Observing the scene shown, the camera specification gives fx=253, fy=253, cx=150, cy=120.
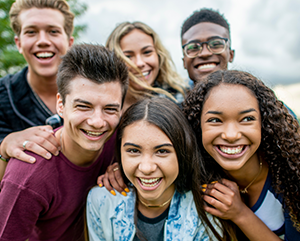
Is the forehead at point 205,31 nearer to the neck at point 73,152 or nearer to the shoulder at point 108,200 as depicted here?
the neck at point 73,152

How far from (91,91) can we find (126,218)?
3.88ft

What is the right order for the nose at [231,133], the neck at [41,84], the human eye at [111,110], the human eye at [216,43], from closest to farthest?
the nose at [231,133] → the human eye at [111,110] → the human eye at [216,43] → the neck at [41,84]

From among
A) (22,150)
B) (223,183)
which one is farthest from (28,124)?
(223,183)

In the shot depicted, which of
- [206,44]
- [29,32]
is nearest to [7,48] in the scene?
[29,32]

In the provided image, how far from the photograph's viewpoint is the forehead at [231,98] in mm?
2023

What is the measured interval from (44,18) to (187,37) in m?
1.84

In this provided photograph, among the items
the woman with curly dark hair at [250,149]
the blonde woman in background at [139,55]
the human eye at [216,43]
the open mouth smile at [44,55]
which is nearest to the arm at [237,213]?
the woman with curly dark hair at [250,149]

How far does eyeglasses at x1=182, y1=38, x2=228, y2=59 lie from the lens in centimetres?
303

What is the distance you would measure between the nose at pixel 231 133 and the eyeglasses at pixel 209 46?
1.32 metres

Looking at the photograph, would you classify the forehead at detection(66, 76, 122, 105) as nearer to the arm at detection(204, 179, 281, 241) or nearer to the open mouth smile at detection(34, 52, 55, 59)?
the arm at detection(204, 179, 281, 241)

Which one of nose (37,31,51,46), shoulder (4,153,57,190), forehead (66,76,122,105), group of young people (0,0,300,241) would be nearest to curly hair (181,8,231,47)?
group of young people (0,0,300,241)

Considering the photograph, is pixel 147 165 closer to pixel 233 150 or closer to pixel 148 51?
pixel 233 150

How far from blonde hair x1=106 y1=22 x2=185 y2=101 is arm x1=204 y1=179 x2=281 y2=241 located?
1.65 m

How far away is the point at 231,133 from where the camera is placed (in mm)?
1993
